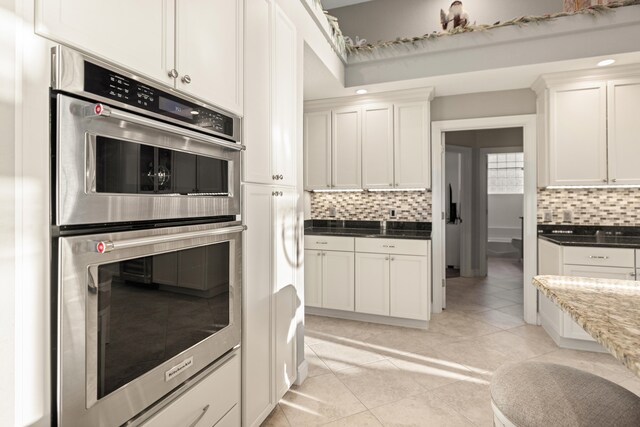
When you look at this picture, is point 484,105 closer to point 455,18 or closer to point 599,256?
point 455,18

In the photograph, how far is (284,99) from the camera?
216 cm

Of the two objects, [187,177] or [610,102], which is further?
[610,102]

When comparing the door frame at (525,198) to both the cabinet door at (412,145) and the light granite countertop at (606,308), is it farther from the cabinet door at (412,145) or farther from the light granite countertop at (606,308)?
the light granite countertop at (606,308)

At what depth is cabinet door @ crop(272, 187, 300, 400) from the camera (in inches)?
80.5

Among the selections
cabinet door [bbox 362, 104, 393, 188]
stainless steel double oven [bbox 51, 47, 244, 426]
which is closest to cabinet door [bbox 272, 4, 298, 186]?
stainless steel double oven [bbox 51, 47, 244, 426]

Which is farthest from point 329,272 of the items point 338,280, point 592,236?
point 592,236

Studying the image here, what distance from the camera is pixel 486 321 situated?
3697 mm

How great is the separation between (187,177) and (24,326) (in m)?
0.69

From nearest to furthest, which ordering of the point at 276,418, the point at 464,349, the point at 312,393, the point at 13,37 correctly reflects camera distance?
the point at 13,37 → the point at 276,418 → the point at 312,393 → the point at 464,349

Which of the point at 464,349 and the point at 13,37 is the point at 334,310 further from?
the point at 13,37

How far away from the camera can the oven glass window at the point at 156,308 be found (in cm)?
101

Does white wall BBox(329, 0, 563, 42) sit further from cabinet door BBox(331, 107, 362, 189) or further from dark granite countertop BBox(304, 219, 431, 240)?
dark granite countertop BBox(304, 219, 431, 240)

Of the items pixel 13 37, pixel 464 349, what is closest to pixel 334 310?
pixel 464 349

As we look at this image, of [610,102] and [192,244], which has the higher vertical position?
[610,102]
